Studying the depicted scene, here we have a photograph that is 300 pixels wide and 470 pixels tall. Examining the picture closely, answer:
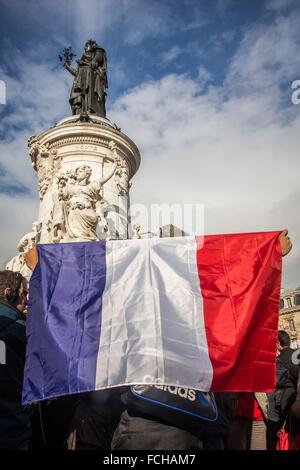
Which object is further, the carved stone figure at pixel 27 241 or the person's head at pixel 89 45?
the person's head at pixel 89 45

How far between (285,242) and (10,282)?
2413mm

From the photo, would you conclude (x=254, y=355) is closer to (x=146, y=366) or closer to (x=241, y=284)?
(x=241, y=284)

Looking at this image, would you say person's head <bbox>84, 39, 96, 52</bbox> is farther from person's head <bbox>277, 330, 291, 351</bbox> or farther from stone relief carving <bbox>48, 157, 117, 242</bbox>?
person's head <bbox>277, 330, 291, 351</bbox>

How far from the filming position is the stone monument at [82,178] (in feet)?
30.5

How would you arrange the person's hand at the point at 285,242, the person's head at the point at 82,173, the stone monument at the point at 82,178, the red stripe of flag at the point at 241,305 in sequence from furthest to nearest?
the person's head at the point at 82,173
the stone monument at the point at 82,178
the person's hand at the point at 285,242
the red stripe of flag at the point at 241,305

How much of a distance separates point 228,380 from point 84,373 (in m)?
1.07

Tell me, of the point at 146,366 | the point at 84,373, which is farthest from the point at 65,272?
the point at 146,366

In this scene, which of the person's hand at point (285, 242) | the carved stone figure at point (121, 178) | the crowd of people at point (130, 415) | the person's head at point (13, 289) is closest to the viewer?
the crowd of people at point (130, 415)

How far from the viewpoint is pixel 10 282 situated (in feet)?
9.86

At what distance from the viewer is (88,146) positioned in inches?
479

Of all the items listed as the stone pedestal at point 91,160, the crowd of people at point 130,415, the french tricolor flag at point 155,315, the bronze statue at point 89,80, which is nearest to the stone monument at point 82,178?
the stone pedestal at point 91,160

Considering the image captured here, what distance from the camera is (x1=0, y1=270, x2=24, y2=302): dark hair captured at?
2.96 m

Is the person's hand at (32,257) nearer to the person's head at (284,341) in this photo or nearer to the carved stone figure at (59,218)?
the person's head at (284,341)

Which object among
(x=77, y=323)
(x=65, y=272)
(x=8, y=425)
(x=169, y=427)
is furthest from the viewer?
(x=65, y=272)
